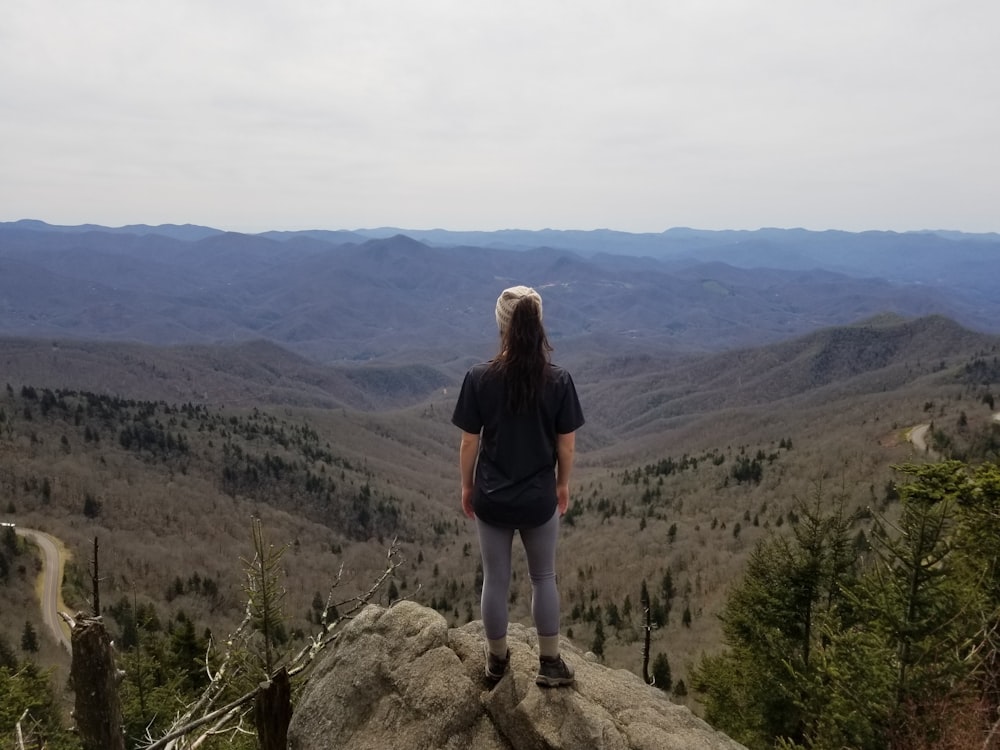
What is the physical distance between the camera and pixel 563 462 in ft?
21.2

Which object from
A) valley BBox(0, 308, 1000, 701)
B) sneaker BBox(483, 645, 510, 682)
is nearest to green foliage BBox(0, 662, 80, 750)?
sneaker BBox(483, 645, 510, 682)

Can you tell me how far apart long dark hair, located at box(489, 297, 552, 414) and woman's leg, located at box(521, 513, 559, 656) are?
Answer: 4.43 feet

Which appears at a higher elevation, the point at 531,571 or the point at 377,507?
the point at 531,571

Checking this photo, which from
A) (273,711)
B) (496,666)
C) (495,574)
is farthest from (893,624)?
(273,711)

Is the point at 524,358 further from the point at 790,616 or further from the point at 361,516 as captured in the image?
the point at 361,516

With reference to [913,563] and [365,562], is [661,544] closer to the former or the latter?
[365,562]

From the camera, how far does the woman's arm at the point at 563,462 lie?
636 centimetres

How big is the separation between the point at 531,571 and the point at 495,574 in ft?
1.28

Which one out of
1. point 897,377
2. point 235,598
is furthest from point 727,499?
point 897,377

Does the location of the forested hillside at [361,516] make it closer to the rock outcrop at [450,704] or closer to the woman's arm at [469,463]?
the rock outcrop at [450,704]

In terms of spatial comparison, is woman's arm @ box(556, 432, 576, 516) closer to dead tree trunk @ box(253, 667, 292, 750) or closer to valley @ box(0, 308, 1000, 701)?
dead tree trunk @ box(253, 667, 292, 750)

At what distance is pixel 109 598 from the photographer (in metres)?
59.8

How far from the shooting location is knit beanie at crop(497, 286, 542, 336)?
599 cm

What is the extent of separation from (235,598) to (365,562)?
23126mm
